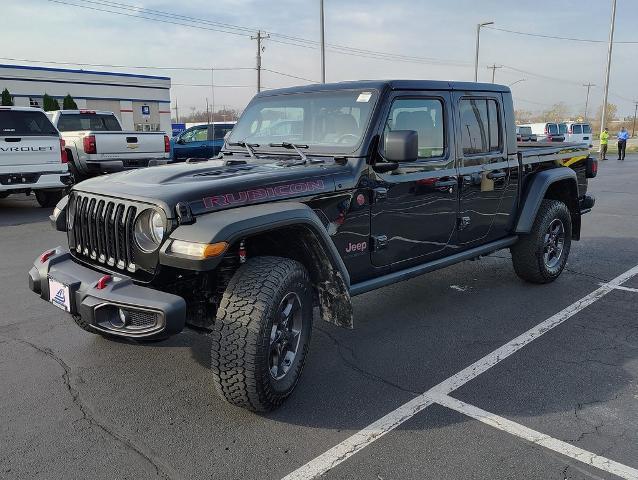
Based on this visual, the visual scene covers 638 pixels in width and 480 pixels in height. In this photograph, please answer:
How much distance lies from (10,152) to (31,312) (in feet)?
20.3

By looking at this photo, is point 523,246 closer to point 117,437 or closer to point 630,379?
point 630,379

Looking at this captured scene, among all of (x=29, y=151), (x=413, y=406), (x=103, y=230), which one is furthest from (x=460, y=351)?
(x=29, y=151)

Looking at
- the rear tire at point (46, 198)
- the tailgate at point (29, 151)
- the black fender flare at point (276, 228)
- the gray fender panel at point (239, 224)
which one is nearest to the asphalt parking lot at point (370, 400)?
the black fender flare at point (276, 228)

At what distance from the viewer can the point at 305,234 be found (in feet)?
11.2

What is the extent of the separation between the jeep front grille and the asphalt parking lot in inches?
32.9

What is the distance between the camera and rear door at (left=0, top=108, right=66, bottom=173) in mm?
9905

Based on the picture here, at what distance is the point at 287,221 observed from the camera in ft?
10.4

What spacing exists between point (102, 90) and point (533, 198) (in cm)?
4029

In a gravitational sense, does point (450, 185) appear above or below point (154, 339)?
above

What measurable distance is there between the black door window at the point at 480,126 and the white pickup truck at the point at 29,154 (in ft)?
27.4

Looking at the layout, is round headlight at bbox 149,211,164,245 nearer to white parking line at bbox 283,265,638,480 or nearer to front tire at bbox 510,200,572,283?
white parking line at bbox 283,265,638,480

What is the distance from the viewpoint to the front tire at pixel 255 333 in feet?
9.82

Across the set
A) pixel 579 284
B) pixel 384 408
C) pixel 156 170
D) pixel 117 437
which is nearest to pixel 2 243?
pixel 156 170

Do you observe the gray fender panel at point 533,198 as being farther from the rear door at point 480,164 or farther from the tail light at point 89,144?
the tail light at point 89,144
